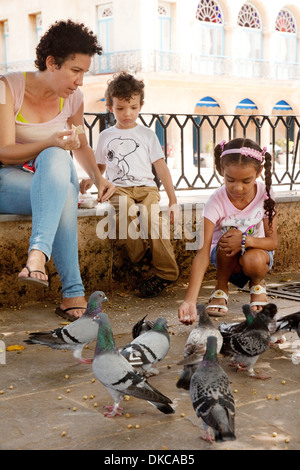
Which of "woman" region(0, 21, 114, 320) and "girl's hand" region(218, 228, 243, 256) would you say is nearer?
"woman" region(0, 21, 114, 320)

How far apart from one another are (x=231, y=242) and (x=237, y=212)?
245 mm

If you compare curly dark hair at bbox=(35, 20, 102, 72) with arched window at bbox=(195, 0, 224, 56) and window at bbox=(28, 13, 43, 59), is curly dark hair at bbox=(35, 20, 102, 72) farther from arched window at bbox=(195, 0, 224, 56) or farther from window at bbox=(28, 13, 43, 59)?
window at bbox=(28, 13, 43, 59)

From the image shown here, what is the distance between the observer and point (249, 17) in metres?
29.8

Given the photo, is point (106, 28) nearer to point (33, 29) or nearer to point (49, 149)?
point (33, 29)

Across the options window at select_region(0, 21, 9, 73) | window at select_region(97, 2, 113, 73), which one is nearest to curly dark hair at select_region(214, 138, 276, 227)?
window at select_region(97, 2, 113, 73)

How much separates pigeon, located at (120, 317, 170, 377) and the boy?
194cm

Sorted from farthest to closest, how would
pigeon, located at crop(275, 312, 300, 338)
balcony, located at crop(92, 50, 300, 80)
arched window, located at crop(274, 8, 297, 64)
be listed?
1. arched window, located at crop(274, 8, 297, 64)
2. balcony, located at crop(92, 50, 300, 80)
3. pigeon, located at crop(275, 312, 300, 338)

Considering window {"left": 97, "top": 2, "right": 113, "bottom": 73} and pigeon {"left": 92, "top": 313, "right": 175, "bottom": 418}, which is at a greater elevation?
window {"left": 97, "top": 2, "right": 113, "bottom": 73}

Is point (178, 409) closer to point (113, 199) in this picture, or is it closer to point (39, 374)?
point (39, 374)

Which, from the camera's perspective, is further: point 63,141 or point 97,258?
point 97,258

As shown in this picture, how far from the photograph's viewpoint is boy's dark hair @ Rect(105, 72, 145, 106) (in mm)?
5160

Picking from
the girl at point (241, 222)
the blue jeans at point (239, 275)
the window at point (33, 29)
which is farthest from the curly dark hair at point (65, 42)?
the window at point (33, 29)

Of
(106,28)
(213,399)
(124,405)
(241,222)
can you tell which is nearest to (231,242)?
(241,222)

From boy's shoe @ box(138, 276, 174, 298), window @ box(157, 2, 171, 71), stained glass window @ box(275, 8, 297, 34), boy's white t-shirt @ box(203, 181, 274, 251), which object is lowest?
boy's shoe @ box(138, 276, 174, 298)
